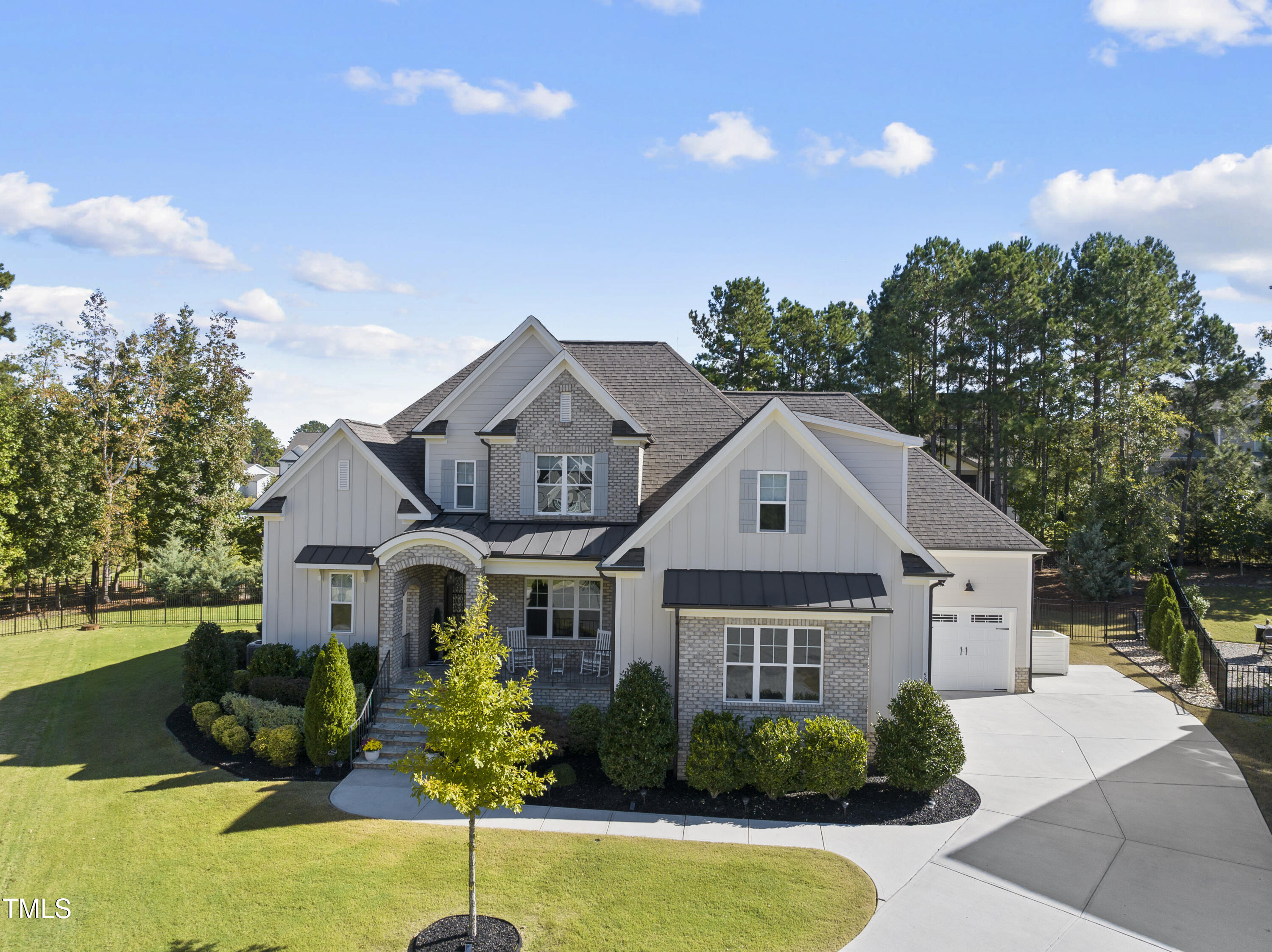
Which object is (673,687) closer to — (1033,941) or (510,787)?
(510,787)

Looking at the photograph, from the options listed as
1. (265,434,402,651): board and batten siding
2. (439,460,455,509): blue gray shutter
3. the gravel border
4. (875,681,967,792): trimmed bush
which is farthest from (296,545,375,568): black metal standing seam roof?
the gravel border

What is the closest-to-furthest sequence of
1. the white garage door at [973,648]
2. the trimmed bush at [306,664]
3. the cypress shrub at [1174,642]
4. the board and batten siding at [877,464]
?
1. the board and batten siding at [877,464]
2. the trimmed bush at [306,664]
3. the white garage door at [973,648]
4. the cypress shrub at [1174,642]

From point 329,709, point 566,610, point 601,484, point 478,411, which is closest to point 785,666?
point 566,610

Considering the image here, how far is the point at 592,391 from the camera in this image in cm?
1834

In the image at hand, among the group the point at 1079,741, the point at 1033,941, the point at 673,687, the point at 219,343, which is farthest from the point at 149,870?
the point at 219,343

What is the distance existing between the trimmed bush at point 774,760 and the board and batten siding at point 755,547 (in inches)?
87.4

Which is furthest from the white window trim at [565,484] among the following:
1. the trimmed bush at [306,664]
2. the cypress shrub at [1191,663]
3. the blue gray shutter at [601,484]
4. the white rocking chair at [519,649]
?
the cypress shrub at [1191,663]

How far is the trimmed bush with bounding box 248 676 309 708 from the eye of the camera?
17.0 metres

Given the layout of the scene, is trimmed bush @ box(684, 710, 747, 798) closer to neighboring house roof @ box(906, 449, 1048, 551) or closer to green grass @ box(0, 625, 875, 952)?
green grass @ box(0, 625, 875, 952)

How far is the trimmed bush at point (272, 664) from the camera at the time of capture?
59.6ft

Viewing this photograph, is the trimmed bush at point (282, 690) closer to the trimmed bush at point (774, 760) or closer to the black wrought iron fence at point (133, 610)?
the trimmed bush at point (774, 760)

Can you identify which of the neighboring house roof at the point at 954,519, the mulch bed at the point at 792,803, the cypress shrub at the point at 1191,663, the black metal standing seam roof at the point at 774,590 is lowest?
the mulch bed at the point at 792,803

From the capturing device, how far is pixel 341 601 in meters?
19.2

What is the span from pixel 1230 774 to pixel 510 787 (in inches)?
552
